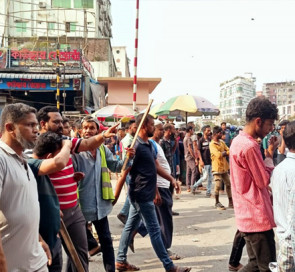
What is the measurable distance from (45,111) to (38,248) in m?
1.50

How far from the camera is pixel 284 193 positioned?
2348 millimetres

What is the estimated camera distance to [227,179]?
7750 millimetres

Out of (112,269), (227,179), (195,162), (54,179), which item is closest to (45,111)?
(54,179)

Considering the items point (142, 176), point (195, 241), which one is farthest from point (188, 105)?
point (142, 176)

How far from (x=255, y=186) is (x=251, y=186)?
31 millimetres

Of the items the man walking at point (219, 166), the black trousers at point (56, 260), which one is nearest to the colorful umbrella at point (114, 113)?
the man walking at point (219, 166)

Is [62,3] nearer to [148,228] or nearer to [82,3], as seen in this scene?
[82,3]

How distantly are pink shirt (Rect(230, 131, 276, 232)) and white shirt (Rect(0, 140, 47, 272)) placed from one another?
1606 millimetres

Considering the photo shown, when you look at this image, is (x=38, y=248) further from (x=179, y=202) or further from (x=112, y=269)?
(x=179, y=202)

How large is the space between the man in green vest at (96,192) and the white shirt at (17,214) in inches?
60.2

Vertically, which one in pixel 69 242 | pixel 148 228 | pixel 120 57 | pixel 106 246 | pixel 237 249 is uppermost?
pixel 120 57

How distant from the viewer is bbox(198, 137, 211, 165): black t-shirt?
30.0 ft

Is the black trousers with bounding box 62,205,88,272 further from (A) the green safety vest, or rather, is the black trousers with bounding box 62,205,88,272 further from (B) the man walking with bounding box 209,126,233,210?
(B) the man walking with bounding box 209,126,233,210

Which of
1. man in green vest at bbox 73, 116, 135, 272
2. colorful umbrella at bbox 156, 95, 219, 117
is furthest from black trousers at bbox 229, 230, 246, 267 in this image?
colorful umbrella at bbox 156, 95, 219, 117
